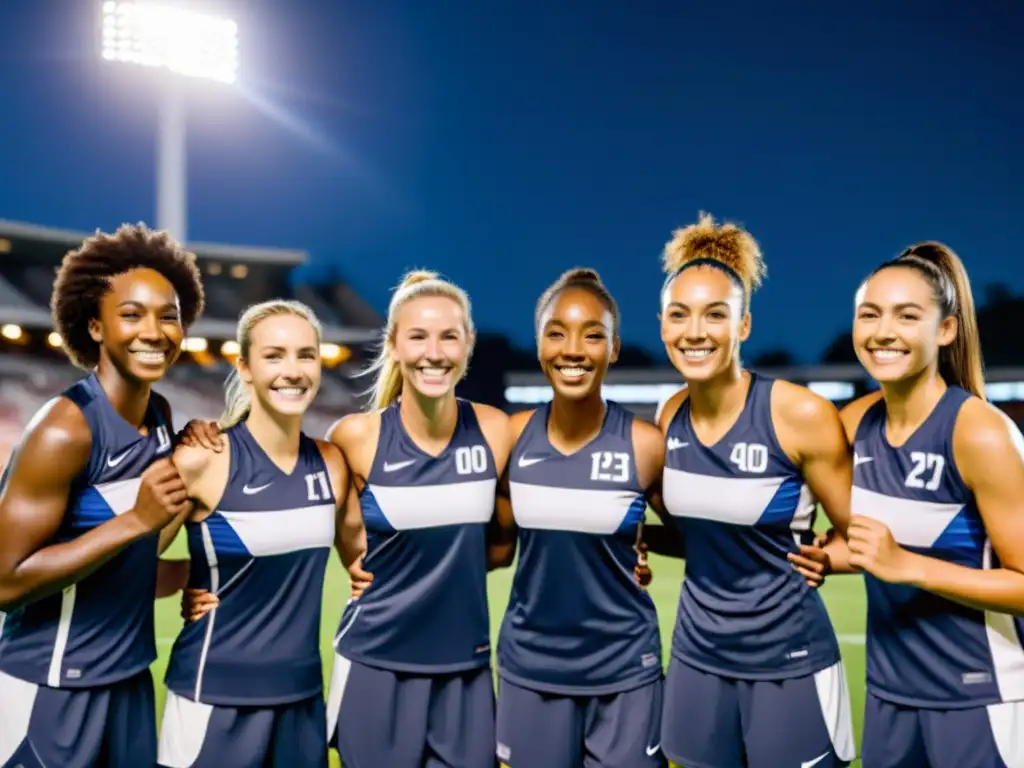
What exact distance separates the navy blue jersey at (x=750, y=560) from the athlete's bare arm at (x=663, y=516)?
0.63 ft

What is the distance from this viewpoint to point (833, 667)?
294cm

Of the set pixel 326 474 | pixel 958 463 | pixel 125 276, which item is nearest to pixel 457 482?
pixel 326 474

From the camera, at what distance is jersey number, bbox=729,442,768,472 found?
2.95 metres

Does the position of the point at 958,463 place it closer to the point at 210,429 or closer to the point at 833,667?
the point at 833,667

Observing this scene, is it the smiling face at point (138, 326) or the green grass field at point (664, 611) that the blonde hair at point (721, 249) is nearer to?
the smiling face at point (138, 326)

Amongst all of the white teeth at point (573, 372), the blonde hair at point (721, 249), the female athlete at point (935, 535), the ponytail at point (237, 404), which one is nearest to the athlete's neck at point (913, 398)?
the female athlete at point (935, 535)

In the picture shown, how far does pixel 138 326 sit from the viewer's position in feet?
9.75

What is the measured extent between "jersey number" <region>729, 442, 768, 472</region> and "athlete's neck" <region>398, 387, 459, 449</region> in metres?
0.99

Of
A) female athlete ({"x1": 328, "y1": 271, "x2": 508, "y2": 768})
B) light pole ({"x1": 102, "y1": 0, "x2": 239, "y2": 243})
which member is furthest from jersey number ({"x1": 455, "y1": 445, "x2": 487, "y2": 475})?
light pole ({"x1": 102, "y1": 0, "x2": 239, "y2": 243})

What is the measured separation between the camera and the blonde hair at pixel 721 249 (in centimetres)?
344

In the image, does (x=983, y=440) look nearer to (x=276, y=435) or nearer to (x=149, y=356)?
(x=276, y=435)

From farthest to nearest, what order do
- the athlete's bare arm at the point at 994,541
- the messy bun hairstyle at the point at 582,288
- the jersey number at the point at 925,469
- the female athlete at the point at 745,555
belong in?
the messy bun hairstyle at the point at 582,288 → the female athlete at the point at 745,555 → the jersey number at the point at 925,469 → the athlete's bare arm at the point at 994,541

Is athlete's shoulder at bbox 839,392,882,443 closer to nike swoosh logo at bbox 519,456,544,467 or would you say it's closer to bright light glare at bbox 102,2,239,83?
nike swoosh logo at bbox 519,456,544,467

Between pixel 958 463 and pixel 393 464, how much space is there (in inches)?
70.7
